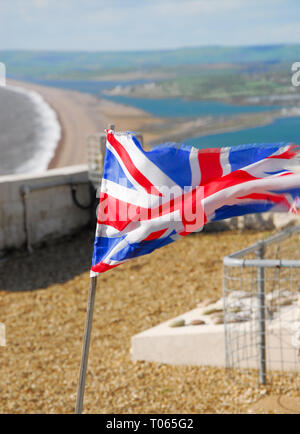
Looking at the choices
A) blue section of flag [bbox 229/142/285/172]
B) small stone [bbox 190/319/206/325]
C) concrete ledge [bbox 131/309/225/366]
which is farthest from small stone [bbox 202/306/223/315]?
blue section of flag [bbox 229/142/285/172]

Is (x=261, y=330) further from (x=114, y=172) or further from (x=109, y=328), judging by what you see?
(x=109, y=328)

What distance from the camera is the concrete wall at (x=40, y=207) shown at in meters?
12.5

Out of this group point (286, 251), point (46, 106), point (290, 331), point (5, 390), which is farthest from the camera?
point (46, 106)

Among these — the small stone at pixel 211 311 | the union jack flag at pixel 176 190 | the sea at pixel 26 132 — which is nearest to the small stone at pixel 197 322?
the small stone at pixel 211 311

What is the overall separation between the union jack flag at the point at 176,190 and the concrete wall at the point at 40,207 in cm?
824

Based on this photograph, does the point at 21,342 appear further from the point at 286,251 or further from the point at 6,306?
the point at 286,251

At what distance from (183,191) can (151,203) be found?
0.23 meters

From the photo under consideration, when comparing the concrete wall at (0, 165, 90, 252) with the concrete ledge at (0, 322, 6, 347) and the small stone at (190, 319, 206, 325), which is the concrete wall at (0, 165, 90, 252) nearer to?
the concrete ledge at (0, 322, 6, 347)

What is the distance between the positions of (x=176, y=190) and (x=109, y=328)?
203 inches

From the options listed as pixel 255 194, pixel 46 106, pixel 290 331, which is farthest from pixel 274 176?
pixel 46 106

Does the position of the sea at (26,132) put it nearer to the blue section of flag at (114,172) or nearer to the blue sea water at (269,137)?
the blue sea water at (269,137)

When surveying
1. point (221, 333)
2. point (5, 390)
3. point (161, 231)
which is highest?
point (161, 231)

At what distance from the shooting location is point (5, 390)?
7430 millimetres

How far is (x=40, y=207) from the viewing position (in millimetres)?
13078
